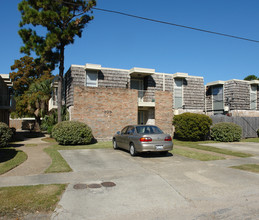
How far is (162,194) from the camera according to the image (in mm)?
5582

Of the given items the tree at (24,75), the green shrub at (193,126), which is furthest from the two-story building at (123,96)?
the tree at (24,75)

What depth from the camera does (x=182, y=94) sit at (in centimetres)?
2405

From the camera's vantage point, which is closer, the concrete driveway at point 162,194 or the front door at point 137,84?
the concrete driveway at point 162,194

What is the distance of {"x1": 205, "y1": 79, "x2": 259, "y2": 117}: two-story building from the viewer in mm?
26078

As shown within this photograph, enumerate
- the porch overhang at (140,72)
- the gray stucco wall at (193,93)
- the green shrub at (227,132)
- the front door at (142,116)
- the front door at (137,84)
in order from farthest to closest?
the gray stucco wall at (193,93) → the front door at (137,84) → the front door at (142,116) → the porch overhang at (140,72) → the green shrub at (227,132)

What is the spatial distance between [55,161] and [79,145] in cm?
584

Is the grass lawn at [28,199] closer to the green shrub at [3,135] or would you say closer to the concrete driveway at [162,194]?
the concrete driveway at [162,194]

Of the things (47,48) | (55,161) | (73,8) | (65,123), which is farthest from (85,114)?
(73,8)

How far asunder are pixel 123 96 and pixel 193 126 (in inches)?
233

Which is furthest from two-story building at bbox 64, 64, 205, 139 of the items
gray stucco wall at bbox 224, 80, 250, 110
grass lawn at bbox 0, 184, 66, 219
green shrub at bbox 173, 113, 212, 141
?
grass lawn at bbox 0, 184, 66, 219

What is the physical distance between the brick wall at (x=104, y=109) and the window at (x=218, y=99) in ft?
42.5

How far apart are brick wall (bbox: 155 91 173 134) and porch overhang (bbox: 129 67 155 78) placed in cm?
280

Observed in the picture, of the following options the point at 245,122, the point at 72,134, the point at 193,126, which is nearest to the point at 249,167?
the point at 193,126

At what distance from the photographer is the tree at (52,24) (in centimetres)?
1834
